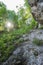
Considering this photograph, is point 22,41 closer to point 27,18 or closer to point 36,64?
point 36,64

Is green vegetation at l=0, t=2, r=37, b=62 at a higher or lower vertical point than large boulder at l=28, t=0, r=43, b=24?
lower

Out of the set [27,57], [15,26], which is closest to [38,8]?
[27,57]

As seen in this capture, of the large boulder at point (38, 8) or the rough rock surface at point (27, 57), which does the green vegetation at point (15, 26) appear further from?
the large boulder at point (38, 8)

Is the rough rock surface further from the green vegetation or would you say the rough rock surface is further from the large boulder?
the large boulder

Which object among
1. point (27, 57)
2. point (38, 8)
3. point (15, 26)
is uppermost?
point (38, 8)

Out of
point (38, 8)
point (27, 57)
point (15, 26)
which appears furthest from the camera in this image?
point (15, 26)

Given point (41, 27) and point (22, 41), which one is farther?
point (41, 27)

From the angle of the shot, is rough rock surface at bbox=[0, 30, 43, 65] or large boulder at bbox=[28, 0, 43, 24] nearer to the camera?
rough rock surface at bbox=[0, 30, 43, 65]

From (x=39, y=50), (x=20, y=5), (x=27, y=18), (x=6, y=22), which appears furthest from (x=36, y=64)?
(x=6, y=22)

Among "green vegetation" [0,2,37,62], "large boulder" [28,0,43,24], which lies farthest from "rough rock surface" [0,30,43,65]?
"large boulder" [28,0,43,24]

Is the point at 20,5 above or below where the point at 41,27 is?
above

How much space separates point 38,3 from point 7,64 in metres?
9.75

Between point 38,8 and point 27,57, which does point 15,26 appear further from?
point 27,57

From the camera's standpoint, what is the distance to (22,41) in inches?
632
